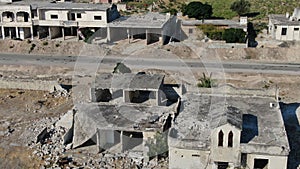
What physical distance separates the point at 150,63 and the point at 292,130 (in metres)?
23.3

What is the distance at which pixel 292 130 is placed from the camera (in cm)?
3525

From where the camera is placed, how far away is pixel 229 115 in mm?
28484

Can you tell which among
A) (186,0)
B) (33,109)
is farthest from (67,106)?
(186,0)

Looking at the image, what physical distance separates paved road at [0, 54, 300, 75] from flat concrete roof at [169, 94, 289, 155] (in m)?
16.7

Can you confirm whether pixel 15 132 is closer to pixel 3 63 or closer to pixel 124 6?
pixel 3 63

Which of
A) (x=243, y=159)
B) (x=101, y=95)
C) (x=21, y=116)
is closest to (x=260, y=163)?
(x=243, y=159)

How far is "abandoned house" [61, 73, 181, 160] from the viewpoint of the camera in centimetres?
3209

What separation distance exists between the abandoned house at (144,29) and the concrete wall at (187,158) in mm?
30866

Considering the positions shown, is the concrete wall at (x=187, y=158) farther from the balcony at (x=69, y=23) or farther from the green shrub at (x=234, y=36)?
the balcony at (x=69, y=23)

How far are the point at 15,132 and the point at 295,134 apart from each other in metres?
23.1

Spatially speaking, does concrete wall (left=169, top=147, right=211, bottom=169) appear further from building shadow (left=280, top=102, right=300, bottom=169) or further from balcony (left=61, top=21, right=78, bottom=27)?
balcony (left=61, top=21, right=78, bottom=27)

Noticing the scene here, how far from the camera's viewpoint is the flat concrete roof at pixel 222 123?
91.7 feet

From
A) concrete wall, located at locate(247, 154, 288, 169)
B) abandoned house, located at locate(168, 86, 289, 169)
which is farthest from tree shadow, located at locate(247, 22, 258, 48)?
concrete wall, located at locate(247, 154, 288, 169)

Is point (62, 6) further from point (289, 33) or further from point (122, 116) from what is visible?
point (122, 116)
